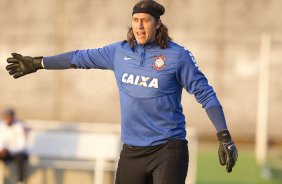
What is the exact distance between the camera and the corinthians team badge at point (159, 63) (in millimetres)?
4832

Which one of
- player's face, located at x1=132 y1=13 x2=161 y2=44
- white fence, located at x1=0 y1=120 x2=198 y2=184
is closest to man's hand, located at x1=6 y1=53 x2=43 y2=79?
player's face, located at x1=132 y1=13 x2=161 y2=44

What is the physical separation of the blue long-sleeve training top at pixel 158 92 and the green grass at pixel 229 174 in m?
7.23

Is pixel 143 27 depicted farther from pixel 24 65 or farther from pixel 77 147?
pixel 77 147

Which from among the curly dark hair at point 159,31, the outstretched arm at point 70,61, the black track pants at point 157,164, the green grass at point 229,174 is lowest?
the green grass at point 229,174

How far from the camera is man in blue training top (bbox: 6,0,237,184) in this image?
4785 mm

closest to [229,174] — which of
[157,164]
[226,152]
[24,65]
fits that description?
[24,65]

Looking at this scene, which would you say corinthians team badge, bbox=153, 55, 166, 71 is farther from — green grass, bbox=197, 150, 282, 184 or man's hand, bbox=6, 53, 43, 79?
green grass, bbox=197, 150, 282, 184

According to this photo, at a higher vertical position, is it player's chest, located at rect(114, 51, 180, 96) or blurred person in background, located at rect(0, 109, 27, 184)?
player's chest, located at rect(114, 51, 180, 96)

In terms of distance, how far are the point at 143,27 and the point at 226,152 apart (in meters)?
0.95

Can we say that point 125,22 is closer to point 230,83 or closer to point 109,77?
point 109,77

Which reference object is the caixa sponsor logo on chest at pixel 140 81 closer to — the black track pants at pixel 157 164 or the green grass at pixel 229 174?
the black track pants at pixel 157 164

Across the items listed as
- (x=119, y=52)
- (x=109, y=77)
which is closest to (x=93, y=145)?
(x=119, y=52)

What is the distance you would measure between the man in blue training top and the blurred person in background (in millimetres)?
4942

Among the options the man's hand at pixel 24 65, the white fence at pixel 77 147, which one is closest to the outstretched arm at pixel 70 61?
the man's hand at pixel 24 65
